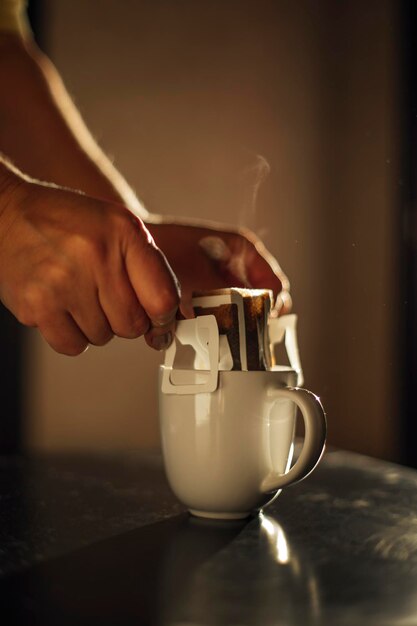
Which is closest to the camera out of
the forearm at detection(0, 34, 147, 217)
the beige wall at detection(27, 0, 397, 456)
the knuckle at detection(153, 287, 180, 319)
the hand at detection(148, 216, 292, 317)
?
the knuckle at detection(153, 287, 180, 319)

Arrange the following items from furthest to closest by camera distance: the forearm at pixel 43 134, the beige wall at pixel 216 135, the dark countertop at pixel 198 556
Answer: the beige wall at pixel 216 135
the forearm at pixel 43 134
the dark countertop at pixel 198 556

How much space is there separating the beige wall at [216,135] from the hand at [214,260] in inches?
48.0

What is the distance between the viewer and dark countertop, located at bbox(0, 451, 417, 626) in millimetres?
398

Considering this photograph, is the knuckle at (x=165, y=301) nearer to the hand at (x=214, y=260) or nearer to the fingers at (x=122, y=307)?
the fingers at (x=122, y=307)

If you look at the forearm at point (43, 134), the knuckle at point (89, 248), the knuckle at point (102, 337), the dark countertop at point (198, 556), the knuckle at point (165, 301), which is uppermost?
the forearm at point (43, 134)

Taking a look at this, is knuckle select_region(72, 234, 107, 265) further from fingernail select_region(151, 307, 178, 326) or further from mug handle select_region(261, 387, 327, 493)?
mug handle select_region(261, 387, 327, 493)

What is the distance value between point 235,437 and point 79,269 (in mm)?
189

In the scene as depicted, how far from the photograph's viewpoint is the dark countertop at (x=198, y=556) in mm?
398

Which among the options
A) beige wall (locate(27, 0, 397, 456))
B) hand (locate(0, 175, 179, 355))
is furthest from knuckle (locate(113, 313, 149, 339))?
beige wall (locate(27, 0, 397, 456))

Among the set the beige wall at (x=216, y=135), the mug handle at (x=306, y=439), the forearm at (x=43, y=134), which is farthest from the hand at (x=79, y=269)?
the beige wall at (x=216, y=135)

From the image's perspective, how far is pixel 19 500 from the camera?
68 cm

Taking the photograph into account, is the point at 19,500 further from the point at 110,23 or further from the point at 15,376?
the point at 110,23

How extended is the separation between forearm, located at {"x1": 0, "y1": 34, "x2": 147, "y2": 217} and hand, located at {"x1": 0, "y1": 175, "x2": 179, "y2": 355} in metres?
0.42

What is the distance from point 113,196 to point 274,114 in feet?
4.08
